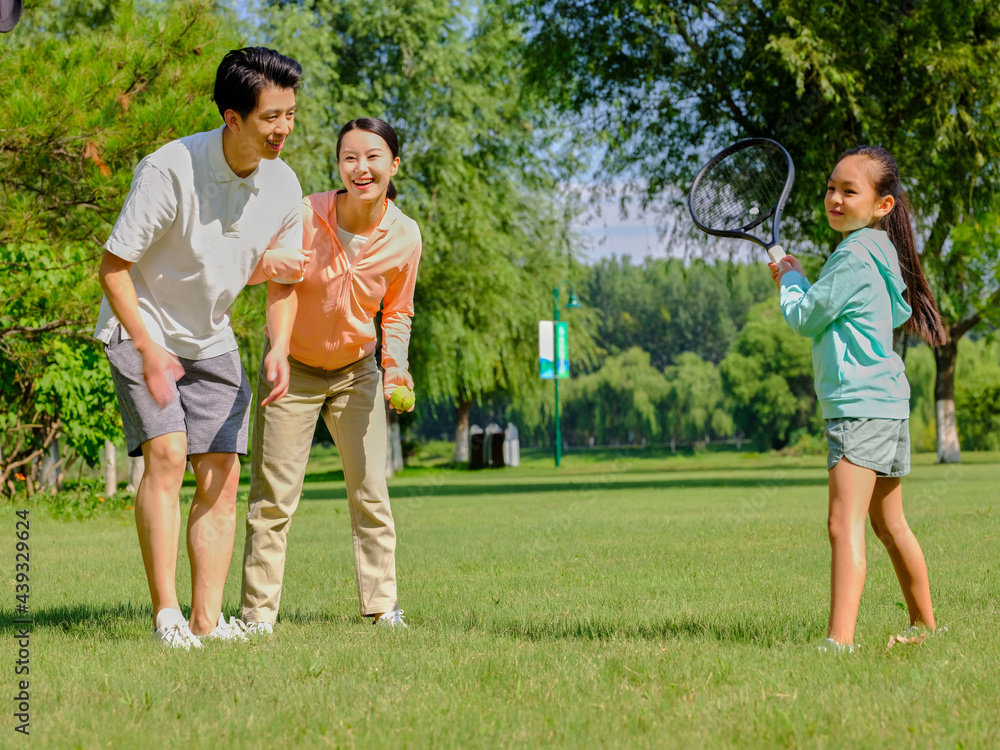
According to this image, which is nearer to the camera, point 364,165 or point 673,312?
point 364,165

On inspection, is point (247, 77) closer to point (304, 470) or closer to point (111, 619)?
Result: point (304, 470)

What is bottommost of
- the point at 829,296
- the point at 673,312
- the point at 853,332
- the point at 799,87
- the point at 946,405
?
the point at 946,405

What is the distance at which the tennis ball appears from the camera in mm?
4750

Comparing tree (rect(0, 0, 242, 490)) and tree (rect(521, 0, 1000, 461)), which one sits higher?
tree (rect(521, 0, 1000, 461))

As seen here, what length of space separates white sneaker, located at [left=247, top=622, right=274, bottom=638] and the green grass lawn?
0.32 feet

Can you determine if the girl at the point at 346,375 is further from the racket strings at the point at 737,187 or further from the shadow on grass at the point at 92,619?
the racket strings at the point at 737,187

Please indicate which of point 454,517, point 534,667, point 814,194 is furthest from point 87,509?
point 814,194

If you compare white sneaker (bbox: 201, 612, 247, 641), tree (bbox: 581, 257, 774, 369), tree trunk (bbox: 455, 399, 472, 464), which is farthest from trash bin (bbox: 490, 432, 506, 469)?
tree (bbox: 581, 257, 774, 369)

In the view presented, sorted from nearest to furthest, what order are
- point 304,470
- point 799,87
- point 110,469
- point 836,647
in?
point 836,647 → point 304,470 → point 799,87 → point 110,469

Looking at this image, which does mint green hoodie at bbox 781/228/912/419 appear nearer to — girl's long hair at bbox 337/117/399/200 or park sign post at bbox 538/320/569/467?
girl's long hair at bbox 337/117/399/200

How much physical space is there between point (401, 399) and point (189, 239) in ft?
3.99

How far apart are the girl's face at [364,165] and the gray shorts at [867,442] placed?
222cm

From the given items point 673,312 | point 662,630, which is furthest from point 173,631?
point 673,312

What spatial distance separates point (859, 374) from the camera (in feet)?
13.0
